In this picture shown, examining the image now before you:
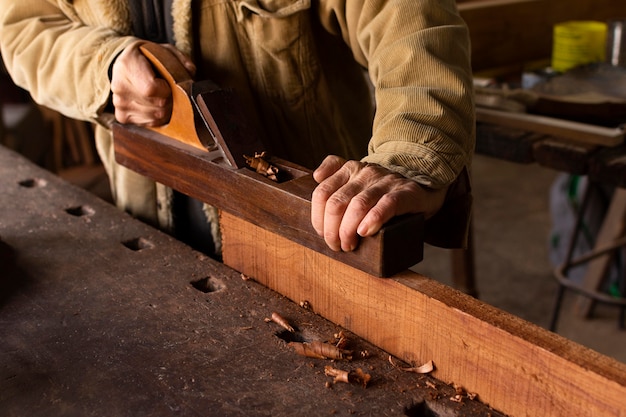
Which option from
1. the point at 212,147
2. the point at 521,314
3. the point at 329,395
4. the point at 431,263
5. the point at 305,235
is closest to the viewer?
the point at 329,395

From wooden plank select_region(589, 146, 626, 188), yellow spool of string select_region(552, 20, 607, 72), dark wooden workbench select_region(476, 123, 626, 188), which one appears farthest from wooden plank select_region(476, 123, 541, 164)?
yellow spool of string select_region(552, 20, 607, 72)

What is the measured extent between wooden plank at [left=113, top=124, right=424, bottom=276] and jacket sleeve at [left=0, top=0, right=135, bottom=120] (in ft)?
0.34

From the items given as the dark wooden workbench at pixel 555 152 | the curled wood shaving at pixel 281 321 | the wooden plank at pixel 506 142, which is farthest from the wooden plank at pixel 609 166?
the curled wood shaving at pixel 281 321

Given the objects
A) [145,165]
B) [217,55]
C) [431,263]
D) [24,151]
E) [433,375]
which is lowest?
[431,263]

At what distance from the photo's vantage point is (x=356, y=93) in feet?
5.36

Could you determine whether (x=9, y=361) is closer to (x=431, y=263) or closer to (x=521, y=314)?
(x=521, y=314)

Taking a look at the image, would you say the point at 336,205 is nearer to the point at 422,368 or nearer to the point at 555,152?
the point at 422,368

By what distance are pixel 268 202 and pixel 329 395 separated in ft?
1.06

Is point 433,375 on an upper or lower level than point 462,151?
lower

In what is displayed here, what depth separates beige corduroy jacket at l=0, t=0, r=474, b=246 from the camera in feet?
3.81

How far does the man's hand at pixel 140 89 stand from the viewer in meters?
1.31

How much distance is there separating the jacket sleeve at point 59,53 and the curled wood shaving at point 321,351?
676mm

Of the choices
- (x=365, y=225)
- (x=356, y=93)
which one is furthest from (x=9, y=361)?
(x=356, y=93)

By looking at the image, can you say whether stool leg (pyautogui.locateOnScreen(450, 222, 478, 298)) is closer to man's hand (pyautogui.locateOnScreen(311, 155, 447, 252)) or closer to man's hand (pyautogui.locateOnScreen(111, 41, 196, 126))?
man's hand (pyautogui.locateOnScreen(111, 41, 196, 126))
